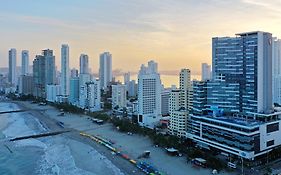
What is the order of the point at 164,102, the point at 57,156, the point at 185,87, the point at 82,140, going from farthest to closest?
the point at 164,102 → the point at 185,87 → the point at 82,140 → the point at 57,156

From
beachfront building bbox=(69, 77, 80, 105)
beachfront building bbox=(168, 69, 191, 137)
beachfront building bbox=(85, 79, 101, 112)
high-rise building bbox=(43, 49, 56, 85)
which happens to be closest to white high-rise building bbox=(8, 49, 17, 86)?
high-rise building bbox=(43, 49, 56, 85)

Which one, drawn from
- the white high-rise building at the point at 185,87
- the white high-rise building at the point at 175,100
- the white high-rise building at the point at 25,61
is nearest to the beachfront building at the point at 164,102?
→ the white high-rise building at the point at 175,100

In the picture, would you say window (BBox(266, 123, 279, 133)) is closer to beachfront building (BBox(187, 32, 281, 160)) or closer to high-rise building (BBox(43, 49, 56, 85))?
beachfront building (BBox(187, 32, 281, 160))

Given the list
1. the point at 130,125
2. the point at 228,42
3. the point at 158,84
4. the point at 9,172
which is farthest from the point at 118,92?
the point at 9,172

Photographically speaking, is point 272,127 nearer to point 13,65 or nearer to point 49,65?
point 49,65

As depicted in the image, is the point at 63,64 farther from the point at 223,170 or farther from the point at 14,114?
the point at 223,170

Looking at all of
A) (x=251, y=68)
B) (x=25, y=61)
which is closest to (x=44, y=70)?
(x=25, y=61)
